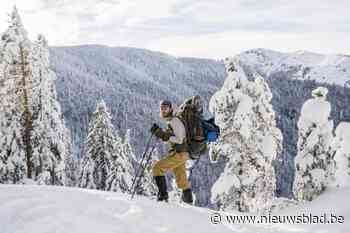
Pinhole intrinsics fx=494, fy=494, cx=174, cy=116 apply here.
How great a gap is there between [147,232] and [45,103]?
19.8 m

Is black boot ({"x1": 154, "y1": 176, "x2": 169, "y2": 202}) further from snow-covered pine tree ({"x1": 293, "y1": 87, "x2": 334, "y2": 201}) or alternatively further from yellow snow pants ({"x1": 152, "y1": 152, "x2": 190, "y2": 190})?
snow-covered pine tree ({"x1": 293, "y1": 87, "x2": 334, "y2": 201})

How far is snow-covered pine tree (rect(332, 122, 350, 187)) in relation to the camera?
1807cm

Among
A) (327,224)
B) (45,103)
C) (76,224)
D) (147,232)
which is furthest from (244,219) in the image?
(45,103)

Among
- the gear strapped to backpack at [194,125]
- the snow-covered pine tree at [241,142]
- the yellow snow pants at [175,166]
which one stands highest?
the gear strapped to backpack at [194,125]

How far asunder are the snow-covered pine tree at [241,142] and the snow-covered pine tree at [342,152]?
15.5 ft

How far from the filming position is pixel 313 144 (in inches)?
867

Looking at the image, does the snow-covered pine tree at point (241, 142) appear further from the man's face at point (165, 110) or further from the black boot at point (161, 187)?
the man's face at point (165, 110)

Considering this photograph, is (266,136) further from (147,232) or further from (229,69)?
(147,232)

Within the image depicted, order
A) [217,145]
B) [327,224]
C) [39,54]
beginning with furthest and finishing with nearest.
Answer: [39,54] → [217,145] → [327,224]

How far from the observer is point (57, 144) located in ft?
87.6

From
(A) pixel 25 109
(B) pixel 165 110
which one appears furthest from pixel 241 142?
(B) pixel 165 110

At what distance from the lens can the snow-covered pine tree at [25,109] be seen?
24.6 metres

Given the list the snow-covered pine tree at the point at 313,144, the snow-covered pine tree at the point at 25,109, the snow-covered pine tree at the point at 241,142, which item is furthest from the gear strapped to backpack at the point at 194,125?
the snow-covered pine tree at the point at 25,109

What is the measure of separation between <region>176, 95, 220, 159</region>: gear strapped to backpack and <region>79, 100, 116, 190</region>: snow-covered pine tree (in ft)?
86.9
